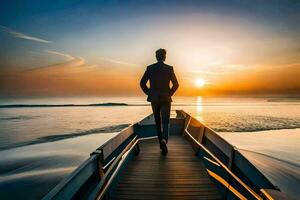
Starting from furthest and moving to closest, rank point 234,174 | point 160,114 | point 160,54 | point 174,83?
point 160,114 < point 174,83 < point 160,54 < point 234,174

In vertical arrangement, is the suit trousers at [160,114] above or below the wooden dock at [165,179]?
→ above

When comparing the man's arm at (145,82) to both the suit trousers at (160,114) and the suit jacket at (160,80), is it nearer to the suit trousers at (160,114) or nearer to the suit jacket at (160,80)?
the suit jacket at (160,80)

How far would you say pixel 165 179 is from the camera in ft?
12.5

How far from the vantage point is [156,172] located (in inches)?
164

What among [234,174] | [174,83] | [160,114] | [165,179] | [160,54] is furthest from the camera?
[160,114]

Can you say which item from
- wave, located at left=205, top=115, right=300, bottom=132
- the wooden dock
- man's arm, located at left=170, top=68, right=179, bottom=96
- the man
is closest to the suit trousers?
the man

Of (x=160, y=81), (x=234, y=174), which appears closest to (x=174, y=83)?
(x=160, y=81)

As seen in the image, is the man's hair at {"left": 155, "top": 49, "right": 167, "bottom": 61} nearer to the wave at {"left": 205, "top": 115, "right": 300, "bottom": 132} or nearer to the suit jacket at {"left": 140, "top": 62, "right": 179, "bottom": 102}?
the suit jacket at {"left": 140, "top": 62, "right": 179, "bottom": 102}

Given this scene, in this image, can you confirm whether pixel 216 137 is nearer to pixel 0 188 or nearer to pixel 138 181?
pixel 138 181

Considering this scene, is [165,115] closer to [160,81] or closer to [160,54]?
[160,81]

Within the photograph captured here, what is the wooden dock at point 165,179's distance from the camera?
10.4ft

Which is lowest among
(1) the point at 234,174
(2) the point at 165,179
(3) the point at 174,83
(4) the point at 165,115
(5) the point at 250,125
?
(5) the point at 250,125

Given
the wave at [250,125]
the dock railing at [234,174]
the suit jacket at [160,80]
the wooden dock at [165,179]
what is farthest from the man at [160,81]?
the wave at [250,125]

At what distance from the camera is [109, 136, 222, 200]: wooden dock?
10.4ft
